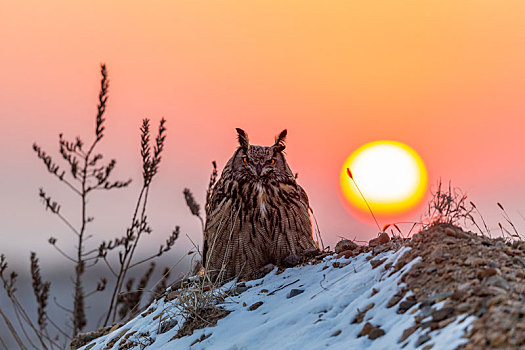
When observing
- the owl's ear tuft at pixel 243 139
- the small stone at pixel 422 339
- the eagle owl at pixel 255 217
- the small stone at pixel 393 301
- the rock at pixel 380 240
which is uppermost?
the owl's ear tuft at pixel 243 139

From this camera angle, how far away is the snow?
12.3 feet

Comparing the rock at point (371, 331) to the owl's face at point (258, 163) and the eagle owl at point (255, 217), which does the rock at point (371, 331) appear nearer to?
the eagle owl at point (255, 217)

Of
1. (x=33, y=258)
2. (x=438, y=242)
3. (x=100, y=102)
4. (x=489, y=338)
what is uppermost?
(x=100, y=102)

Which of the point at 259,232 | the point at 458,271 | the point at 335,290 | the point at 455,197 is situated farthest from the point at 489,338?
the point at 259,232

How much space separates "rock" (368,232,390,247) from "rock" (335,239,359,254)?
28 centimetres

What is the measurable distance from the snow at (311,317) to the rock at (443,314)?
9 cm

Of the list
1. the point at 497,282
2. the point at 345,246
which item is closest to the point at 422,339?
the point at 497,282

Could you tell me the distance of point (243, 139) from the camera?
6.68m

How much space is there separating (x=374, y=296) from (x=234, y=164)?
2779mm

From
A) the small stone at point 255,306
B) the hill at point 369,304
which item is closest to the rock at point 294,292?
the hill at point 369,304

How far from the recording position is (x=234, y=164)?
670cm

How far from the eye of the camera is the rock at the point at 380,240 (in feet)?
18.0

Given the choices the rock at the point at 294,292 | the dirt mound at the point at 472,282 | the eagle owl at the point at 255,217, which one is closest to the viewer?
the dirt mound at the point at 472,282

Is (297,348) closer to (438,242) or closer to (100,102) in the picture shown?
(438,242)
